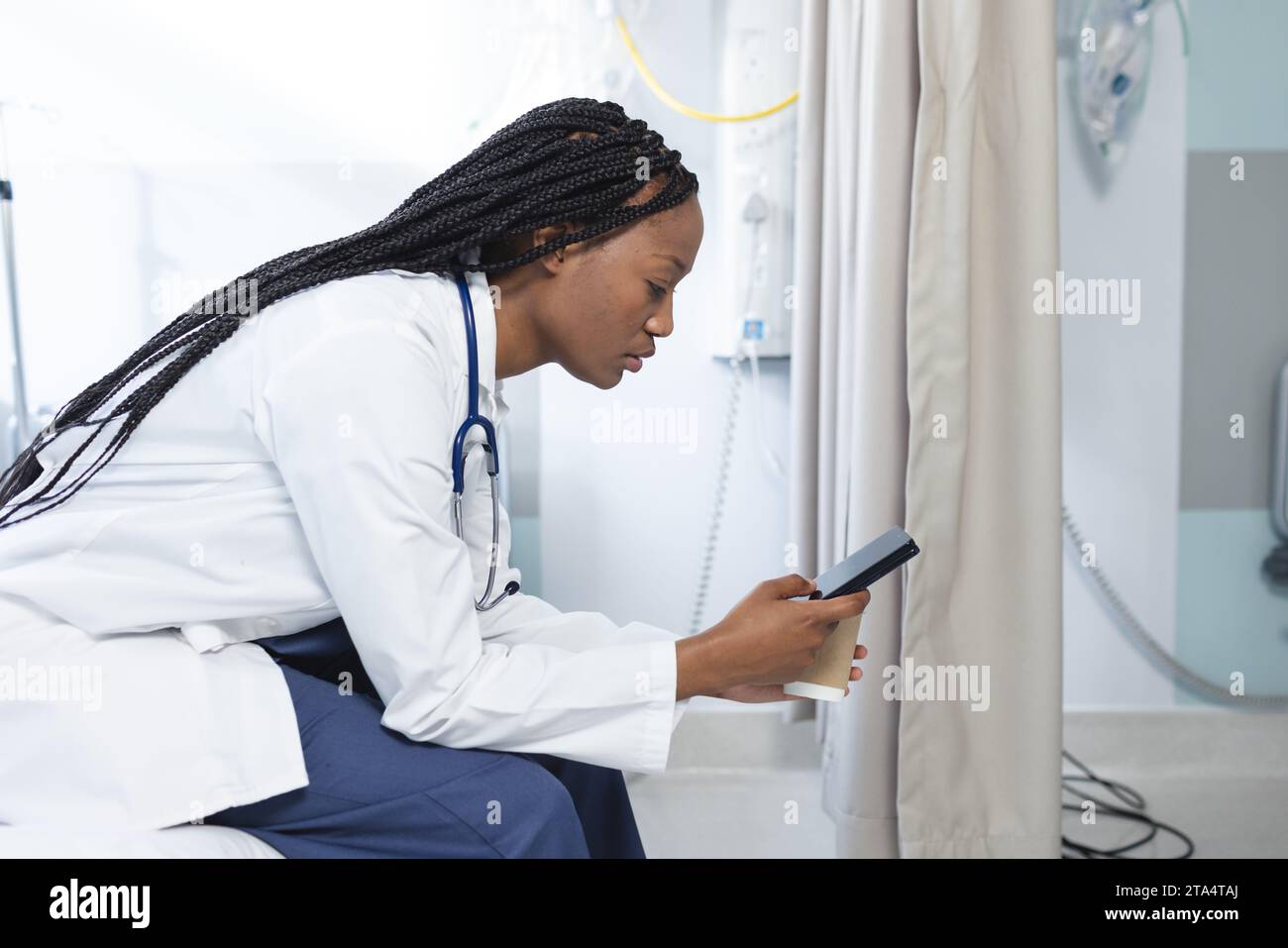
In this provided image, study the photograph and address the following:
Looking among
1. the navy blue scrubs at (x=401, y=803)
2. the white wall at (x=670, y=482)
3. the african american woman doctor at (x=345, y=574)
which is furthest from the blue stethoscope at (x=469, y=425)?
the white wall at (x=670, y=482)

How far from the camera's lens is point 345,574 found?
85 cm

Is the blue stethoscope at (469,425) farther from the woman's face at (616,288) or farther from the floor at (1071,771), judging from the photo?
the floor at (1071,771)

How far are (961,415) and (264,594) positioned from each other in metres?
0.93

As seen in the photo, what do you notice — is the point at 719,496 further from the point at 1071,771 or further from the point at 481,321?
the point at 481,321

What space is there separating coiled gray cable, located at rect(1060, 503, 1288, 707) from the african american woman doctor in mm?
1365

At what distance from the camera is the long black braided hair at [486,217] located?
1.00 m

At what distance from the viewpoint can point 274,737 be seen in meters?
0.88

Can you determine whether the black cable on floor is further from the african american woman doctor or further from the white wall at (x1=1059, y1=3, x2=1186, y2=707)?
the african american woman doctor

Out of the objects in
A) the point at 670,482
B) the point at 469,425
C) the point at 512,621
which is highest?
the point at 469,425

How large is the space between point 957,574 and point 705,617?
788mm

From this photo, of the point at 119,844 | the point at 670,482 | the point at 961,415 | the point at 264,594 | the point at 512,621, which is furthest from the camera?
the point at 670,482

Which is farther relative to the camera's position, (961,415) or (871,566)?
(961,415)

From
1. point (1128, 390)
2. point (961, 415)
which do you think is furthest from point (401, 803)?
point (1128, 390)

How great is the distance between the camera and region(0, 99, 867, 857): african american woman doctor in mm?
847
